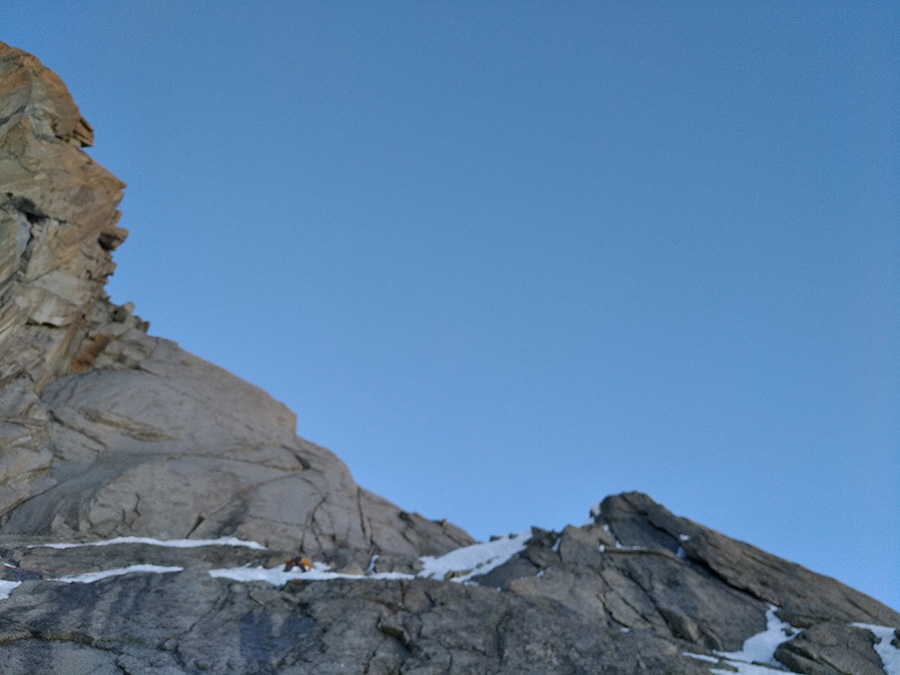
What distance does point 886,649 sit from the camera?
26625 mm

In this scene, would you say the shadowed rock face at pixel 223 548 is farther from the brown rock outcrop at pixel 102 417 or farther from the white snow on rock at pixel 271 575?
the white snow on rock at pixel 271 575

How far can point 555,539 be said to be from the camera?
3756cm

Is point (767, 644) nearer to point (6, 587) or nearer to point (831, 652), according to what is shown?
point (831, 652)

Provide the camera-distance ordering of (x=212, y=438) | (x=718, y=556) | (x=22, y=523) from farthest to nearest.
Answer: (x=212, y=438)
(x=718, y=556)
(x=22, y=523)

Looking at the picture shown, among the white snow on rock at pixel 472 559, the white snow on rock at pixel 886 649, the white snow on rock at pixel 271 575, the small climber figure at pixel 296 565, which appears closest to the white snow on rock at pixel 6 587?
the white snow on rock at pixel 271 575

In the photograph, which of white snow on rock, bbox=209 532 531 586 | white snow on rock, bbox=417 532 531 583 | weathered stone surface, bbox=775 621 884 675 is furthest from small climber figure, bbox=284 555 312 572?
weathered stone surface, bbox=775 621 884 675

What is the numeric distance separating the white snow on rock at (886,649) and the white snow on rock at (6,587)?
106 ft

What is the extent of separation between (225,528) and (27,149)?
81.7ft

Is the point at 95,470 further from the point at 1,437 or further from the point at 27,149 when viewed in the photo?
the point at 27,149

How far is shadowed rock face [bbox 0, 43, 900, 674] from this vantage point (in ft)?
64.7

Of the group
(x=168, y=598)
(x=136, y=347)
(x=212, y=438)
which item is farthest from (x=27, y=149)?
→ (x=168, y=598)

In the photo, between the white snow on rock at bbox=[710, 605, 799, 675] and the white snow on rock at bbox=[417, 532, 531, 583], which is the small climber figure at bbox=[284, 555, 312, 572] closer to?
the white snow on rock at bbox=[417, 532, 531, 583]

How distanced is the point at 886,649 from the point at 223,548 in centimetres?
2998

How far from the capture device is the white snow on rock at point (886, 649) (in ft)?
83.5
